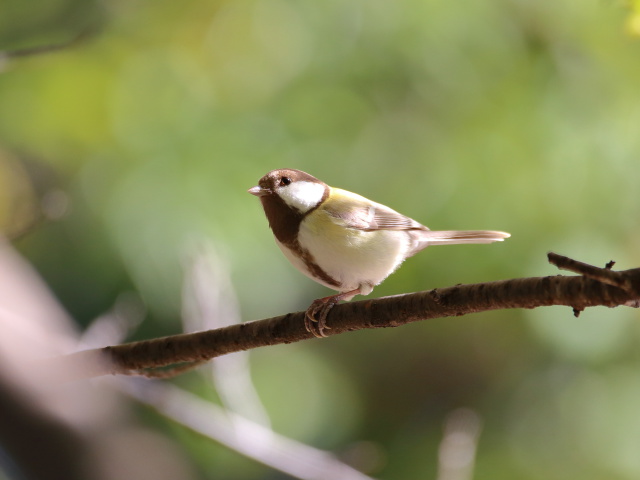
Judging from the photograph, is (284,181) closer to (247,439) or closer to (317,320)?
(317,320)

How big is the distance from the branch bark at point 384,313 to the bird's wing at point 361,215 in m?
0.45

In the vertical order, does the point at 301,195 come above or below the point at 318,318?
above

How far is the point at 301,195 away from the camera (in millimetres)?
1979

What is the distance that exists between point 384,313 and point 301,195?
66 centimetres

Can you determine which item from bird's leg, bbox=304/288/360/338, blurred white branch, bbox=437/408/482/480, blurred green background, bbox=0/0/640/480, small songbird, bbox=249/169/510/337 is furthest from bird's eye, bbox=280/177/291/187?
blurred green background, bbox=0/0/640/480

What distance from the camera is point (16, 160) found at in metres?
4.40

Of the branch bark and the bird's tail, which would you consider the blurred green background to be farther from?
the branch bark

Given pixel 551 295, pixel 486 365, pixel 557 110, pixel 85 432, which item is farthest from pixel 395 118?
pixel 551 295

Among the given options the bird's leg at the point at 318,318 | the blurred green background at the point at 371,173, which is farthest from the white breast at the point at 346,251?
the blurred green background at the point at 371,173

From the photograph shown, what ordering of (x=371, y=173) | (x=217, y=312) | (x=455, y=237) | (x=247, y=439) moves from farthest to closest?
(x=371, y=173) → (x=217, y=312) → (x=247, y=439) → (x=455, y=237)

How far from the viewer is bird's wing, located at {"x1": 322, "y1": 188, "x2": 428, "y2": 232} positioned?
78.5 inches

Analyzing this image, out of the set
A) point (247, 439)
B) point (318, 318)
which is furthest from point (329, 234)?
point (247, 439)

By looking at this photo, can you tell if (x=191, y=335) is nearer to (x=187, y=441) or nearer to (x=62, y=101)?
(x=187, y=441)

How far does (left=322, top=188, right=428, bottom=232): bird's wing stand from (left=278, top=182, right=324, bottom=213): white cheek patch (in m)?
0.04
